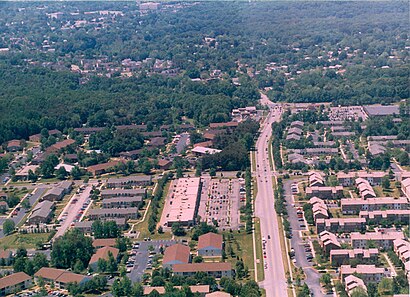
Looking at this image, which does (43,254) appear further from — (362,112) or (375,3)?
(375,3)

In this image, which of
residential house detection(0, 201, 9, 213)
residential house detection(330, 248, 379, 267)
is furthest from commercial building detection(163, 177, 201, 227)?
residential house detection(0, 201, 9, 213)

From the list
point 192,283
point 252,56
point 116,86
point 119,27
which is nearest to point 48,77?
point 116,86

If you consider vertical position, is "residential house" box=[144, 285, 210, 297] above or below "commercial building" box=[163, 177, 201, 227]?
above

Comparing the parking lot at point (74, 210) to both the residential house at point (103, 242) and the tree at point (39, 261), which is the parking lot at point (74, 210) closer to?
the residential house at point (103, 242)

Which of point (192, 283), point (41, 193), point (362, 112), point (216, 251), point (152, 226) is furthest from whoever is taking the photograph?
point (362, 112)

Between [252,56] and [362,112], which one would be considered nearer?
[362,112]

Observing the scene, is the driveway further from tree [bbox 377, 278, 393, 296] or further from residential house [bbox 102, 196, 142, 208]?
residential house [bbox 102, 196, 142, 208]
